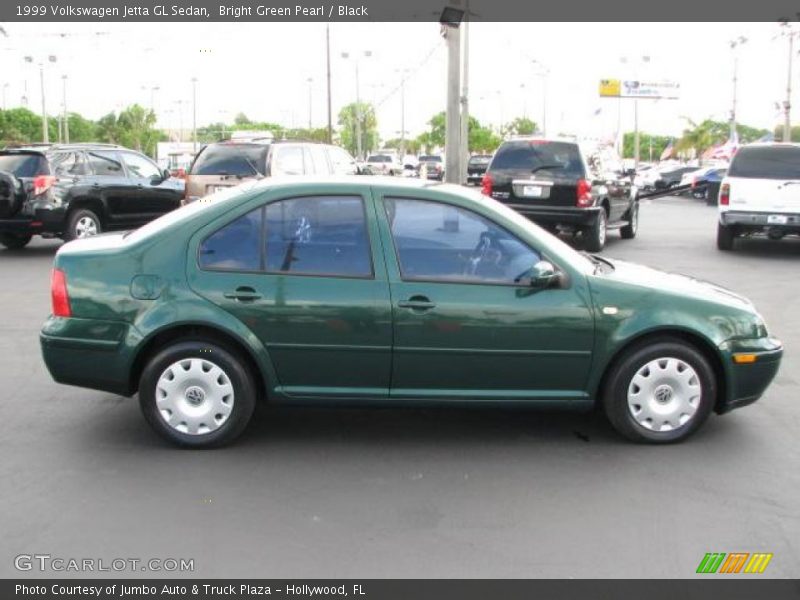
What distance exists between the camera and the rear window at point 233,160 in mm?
14328

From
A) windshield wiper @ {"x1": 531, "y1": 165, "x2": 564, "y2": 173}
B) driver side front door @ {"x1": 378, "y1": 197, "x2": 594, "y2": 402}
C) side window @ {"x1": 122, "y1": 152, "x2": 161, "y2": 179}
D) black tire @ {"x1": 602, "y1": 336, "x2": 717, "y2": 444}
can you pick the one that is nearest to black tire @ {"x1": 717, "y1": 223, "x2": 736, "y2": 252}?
windshield wiper @ {"x1": 531, "y1": 165, "x2": 564, "y2": 173}

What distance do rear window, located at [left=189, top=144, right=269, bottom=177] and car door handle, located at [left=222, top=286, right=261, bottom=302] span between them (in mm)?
9310

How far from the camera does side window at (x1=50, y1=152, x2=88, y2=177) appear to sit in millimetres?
14398

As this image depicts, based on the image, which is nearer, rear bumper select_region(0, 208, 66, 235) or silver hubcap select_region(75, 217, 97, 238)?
rear bumper select_region(0, 208, 66, 235)

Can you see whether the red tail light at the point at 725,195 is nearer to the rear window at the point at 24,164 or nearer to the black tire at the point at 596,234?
the black tire at the point at 596,234

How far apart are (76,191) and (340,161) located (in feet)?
15.8

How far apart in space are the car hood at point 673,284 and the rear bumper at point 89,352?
281 cm

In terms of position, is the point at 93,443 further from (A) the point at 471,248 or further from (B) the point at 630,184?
(B) the point at 630,184

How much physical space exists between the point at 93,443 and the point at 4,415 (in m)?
0.93

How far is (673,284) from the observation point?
18.2ft

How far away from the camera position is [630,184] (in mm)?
17578

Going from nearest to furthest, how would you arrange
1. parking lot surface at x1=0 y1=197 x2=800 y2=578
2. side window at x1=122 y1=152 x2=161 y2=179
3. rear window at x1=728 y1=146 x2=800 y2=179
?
1. parking lot surface at x1=0 y1=197 x2=800 y2=578
2. rear window at x1=728 y1=146 x2=800 y2=179
3. side window at x1=122 y1=152 x2=161 y2=179

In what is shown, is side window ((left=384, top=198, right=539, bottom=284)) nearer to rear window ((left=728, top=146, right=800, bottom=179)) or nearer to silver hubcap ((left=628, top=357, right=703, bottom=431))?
silver hubcap ((left=628, top=357, right=703, bottom=431))
